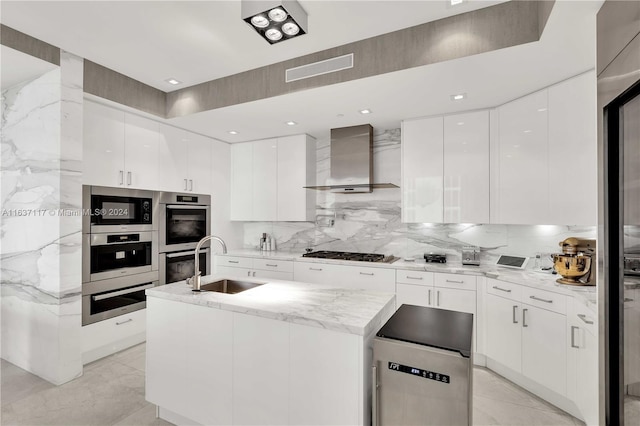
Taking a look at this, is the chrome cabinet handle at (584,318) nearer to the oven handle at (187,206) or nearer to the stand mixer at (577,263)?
the stand mixer at (577,263)

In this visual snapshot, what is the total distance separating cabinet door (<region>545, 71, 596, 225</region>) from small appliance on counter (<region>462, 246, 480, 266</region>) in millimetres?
882

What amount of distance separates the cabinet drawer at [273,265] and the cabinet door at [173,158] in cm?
131

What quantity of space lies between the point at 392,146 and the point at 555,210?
1881mm

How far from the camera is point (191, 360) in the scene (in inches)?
77.4

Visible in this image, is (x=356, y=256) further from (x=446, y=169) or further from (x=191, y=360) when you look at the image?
(x=191, y=360)

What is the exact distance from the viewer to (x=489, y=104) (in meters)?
2.92

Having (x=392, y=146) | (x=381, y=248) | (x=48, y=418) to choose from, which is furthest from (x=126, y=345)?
(x=392, y=146)

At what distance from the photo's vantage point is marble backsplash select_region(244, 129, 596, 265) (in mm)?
3127

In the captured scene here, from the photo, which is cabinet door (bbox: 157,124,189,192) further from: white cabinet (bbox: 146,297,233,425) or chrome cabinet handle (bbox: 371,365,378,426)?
chrome cabinet handle (bbox: 371,365,378,426)

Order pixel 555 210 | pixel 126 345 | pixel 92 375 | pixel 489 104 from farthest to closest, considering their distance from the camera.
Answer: pixel 126 345
pixel 489 104
pixel 92 375
pixel 555 210

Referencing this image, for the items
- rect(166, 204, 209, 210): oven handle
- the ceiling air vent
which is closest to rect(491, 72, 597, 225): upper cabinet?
the ceiling air vent

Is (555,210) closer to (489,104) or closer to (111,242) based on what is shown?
(489,104)

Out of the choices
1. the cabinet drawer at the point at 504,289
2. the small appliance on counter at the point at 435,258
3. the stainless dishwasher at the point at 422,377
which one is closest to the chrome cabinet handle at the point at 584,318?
the cabinet drawer at the point at 504,289

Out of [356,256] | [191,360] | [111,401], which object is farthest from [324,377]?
[356,256]
